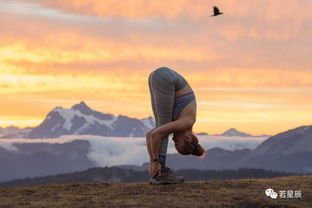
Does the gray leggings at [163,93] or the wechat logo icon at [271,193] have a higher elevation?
the gray leggings at [163,93]

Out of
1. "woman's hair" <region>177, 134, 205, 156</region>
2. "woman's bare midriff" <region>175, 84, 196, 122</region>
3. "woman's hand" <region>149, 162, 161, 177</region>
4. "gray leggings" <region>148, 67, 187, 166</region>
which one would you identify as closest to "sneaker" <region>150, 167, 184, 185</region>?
"woman's hand" <region>149, 162, 161, 177</region>

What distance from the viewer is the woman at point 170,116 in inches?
832

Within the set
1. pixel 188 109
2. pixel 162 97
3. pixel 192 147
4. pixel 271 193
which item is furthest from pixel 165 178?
pixel 271 193

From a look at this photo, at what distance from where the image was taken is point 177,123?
2092 cm

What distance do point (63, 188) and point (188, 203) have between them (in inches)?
249

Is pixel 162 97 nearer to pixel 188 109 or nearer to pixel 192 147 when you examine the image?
pixel 188 109

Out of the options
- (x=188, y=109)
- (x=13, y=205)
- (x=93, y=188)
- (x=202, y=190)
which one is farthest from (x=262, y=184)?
(x=13, y=205)

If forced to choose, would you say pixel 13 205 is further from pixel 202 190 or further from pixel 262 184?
pixel 262 184

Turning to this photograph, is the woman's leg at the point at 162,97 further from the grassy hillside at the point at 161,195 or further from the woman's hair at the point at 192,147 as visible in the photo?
the grassy hillside at the point at 161,195

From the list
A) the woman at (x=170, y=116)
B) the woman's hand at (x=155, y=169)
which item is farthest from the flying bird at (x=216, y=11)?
the woman's hand at (x=155, y=169)

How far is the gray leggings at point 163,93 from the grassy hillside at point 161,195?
168cm

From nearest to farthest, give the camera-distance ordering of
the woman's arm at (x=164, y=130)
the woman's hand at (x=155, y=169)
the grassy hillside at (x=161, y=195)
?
the grassy hillside at (x=161, y=195)
the woman's arm at (x=164, y=130)
the woman's hand at (x=155, y=169)

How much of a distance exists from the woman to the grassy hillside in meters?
1.25

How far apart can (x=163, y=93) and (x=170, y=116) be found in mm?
845
